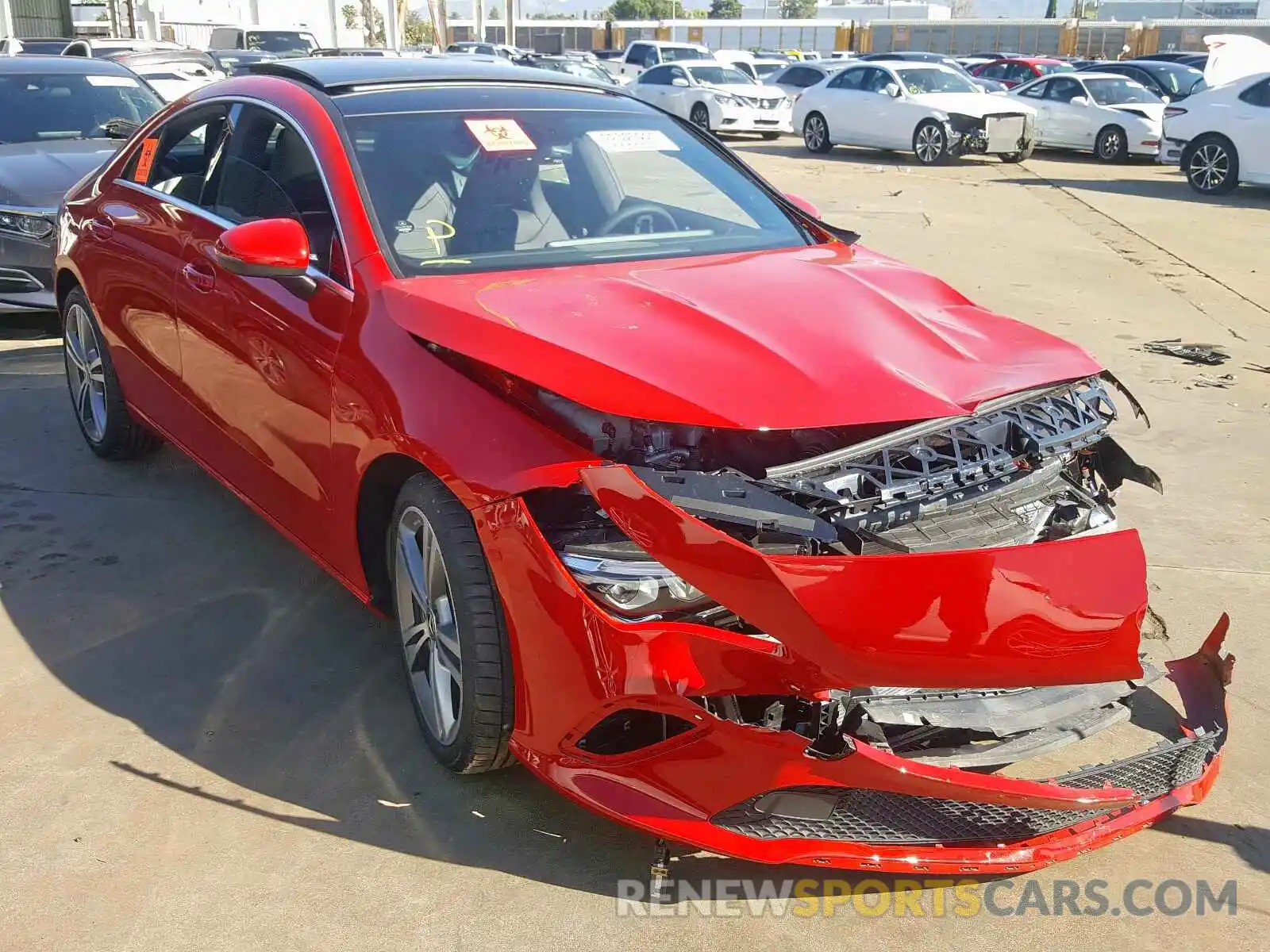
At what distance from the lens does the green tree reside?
126875 millimetres

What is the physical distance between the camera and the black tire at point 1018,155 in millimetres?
19859

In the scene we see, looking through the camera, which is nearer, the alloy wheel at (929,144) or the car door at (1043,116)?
the alloy wheel at (929,144)

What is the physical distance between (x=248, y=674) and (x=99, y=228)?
89.8 inches

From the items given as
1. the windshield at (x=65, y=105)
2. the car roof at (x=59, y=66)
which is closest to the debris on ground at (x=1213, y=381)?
the windshield at (x=65, y=105)

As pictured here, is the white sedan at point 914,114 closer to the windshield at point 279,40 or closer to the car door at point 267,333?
the windshield at point 279,40

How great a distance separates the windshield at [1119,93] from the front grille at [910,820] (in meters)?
19.9

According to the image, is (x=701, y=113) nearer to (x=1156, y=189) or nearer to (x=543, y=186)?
(x=1156, y=189)

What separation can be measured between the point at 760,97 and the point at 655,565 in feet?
75.2

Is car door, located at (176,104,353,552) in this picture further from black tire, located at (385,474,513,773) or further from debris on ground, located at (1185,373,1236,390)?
debris on ground, located at (1185,373,1236,390)

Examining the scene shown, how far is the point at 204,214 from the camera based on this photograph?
4.27 metres

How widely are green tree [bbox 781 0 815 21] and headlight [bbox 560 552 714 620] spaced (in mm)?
132422

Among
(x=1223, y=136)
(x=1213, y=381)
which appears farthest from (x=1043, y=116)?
(x=1213, y=381)

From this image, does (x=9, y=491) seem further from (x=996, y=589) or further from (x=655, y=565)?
(x=996, y=589)

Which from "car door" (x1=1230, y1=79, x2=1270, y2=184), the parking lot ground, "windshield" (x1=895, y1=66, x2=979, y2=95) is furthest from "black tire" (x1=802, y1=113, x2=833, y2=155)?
the parking lot ground
